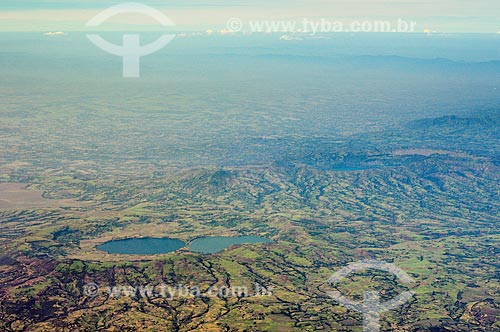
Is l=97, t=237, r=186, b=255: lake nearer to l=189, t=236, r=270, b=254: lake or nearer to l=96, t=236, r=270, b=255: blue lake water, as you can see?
l=96, t=236, r=270, b=255: blue lake water

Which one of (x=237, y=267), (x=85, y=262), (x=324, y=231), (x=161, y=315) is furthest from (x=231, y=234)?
(x=161, y=315)

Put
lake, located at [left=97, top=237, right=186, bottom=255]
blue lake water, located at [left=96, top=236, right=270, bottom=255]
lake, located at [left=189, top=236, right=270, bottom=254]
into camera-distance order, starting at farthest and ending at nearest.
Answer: lake, located at [left=189, top=236, right=270, bottom=254], blue lake water, located at [left=96, top=236, right=270, bottom=255], lake, located at [left=97, top=237, right=186, bottom=255]

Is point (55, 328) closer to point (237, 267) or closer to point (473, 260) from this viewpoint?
point (237, 267)

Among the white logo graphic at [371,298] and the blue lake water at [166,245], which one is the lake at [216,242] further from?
the white logo graphic at [371,298]

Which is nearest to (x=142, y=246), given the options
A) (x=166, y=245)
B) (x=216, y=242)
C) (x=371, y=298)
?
(x=166, y=245)

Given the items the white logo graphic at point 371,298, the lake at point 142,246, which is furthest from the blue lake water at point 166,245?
the white logo graphic at point 371,298

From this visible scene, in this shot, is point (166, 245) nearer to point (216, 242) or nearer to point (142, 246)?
point (142, 246)

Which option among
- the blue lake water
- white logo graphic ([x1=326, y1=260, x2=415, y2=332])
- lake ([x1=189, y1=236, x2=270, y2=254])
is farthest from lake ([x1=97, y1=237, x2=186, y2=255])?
white logo graphic ([x1=326, y1=260, x2=415, y2=332])
